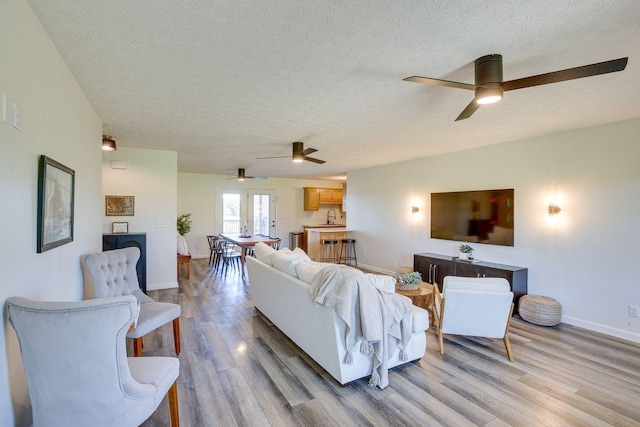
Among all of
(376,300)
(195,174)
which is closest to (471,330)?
(376,300)

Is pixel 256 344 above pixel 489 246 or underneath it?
underneath

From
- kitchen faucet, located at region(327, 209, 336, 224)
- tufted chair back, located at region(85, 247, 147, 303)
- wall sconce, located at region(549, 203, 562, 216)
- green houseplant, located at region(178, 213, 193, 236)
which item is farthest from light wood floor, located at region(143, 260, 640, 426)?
kitchen faucet, located at region(327, 209, 336, 224)

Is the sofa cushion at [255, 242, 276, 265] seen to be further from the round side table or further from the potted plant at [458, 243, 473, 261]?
the potted plant at [458, 243, 473, 261]

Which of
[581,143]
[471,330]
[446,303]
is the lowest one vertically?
[471,330]

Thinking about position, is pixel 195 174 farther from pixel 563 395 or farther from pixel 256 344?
pixel 563 395

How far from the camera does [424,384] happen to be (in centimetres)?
252

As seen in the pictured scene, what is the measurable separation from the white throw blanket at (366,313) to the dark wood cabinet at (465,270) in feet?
8.00

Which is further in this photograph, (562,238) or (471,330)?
(562,238)

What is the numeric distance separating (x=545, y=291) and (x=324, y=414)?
11.8ft

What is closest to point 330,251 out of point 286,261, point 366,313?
point 286,261

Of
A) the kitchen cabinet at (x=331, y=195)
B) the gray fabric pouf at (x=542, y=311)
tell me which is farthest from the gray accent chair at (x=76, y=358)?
the kitchen cabinet at (x=331, y=195)

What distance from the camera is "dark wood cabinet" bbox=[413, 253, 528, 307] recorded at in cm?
422

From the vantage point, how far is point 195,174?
8688 mm

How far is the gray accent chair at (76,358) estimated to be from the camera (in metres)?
1.34
